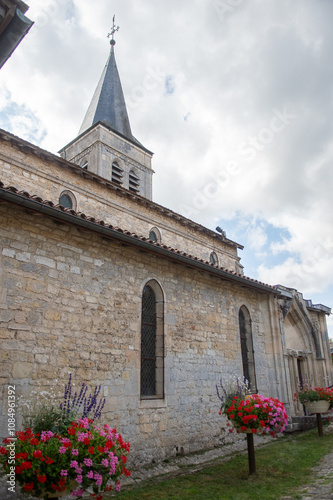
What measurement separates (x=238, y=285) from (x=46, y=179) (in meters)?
6.57

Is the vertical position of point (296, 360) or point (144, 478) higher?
point (296, 360)

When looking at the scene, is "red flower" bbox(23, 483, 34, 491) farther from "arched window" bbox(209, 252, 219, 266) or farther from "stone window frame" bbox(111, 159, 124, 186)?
"stone window frame" bbox(111, 159, 124, 186)

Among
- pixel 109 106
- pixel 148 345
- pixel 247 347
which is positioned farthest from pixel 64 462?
pixel 109 106

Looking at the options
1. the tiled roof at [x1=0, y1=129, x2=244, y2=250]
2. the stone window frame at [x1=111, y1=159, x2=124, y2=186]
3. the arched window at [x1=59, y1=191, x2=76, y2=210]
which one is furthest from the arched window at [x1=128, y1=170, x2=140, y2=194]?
the arched window at [x1=59, y1=191, x2=76, y2=210]

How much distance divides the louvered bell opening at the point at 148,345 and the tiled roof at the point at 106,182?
5.70 meters

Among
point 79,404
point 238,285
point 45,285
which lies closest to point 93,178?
point 238,285

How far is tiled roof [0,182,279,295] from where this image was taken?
5.66m

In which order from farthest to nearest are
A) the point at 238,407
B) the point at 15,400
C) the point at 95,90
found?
1. the point at 95,90
2. the point at 238,407
3. the point at 15,400

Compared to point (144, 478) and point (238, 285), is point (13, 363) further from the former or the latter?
point (238, 285)

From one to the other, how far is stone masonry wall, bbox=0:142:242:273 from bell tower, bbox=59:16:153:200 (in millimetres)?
4782

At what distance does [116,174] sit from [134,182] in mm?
1211

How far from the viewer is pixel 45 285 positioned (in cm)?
634

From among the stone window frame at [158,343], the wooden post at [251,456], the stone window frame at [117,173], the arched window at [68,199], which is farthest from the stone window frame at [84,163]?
the wooden post at [251,456]

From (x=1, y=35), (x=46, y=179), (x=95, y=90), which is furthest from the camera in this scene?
(x=95, y=90)
